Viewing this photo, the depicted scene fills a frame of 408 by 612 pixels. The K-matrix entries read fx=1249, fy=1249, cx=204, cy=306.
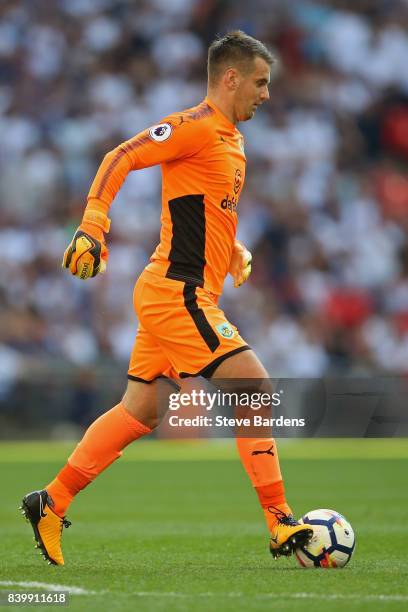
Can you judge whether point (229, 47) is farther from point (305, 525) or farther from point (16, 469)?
point (16, 469)

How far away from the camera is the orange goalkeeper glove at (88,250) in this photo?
5250 millimetres

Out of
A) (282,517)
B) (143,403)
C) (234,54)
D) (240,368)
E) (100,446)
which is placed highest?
(234,54)

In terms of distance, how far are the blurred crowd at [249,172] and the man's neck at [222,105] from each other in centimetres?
955

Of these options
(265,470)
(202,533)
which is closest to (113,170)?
(265,470)

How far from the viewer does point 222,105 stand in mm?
5910

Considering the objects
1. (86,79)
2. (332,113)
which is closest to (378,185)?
(332,113)

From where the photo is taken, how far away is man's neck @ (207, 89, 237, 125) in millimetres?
5906

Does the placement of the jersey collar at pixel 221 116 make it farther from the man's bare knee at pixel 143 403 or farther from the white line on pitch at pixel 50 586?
the white line on pitch at pixel 50 586

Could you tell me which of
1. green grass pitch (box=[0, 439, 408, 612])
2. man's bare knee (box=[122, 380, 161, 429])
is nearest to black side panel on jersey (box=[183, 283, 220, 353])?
man's bare knee (box=[122, 380, 161, 429])

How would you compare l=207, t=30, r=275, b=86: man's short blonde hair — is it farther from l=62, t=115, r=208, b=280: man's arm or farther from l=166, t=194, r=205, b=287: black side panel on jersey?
l=166, t=194, r=205, b=287: black side panel on jersey

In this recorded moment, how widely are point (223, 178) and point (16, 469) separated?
736 cm

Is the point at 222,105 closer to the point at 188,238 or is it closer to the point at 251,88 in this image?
the point at 251,88

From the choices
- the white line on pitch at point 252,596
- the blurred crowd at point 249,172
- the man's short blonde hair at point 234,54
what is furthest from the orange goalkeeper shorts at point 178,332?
the blurred crowd at point 249,172

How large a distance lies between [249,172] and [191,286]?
457 inches
